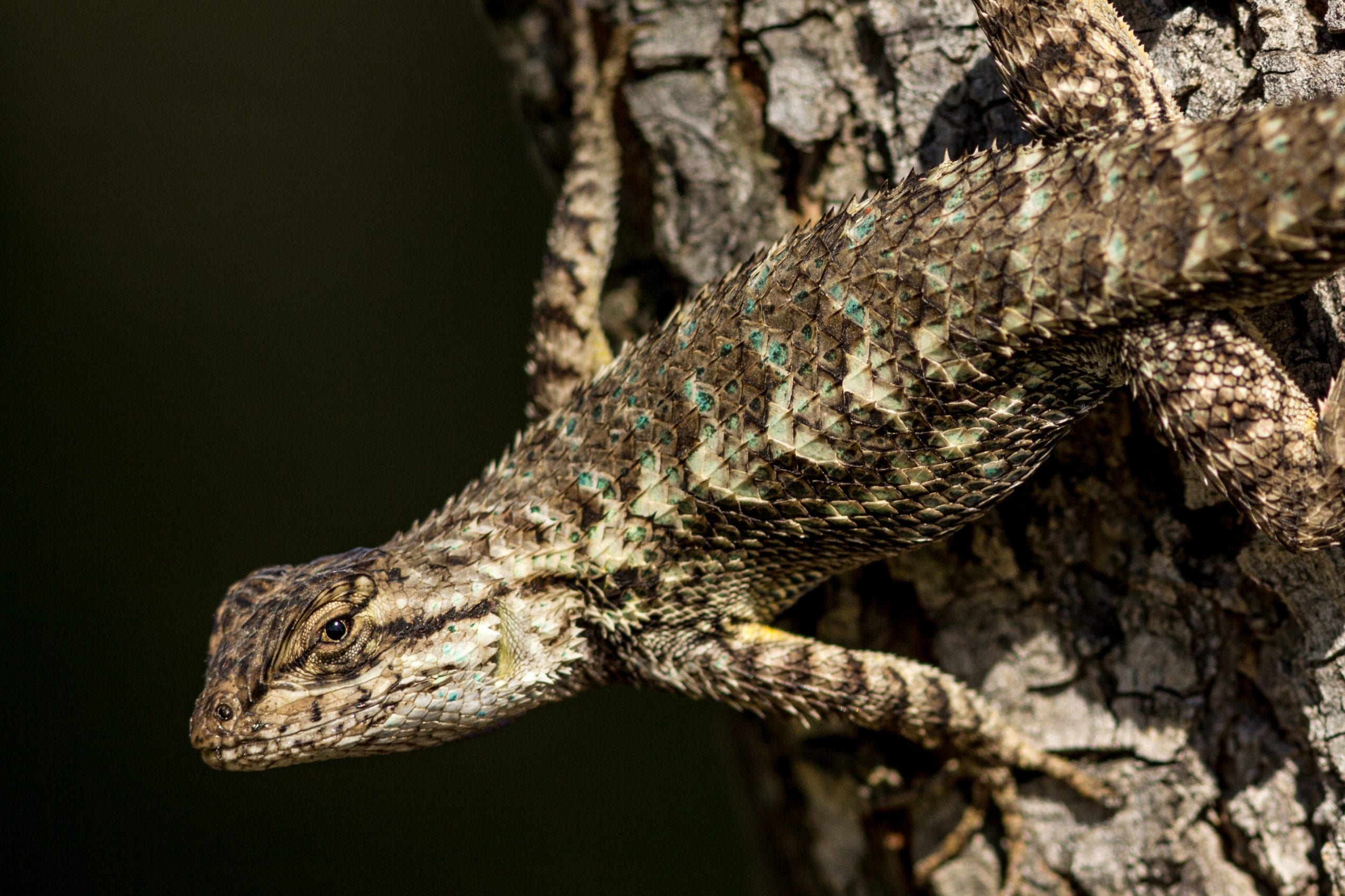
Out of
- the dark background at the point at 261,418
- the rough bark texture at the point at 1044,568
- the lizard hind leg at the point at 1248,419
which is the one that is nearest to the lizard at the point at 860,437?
the lizard hind leg at the point at 1248,419

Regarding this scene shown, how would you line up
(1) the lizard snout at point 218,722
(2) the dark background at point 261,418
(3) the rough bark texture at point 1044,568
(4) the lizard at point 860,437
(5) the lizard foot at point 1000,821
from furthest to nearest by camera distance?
(2) the dark background at point 261,418 → (5) the lizard foot at point 1000,821 → (1) the lizard snout at point 218,722 → (3) the rough bark texture at point 1044,568 → (4) the lizard at point 860,437

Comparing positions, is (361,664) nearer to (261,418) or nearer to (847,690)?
(847,690)

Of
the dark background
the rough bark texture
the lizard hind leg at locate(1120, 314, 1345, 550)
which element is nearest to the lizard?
the lizard hind leg at locate(1120, 314, 1345, 550)

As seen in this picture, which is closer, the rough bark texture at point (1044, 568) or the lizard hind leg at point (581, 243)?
the rough bark texture at point (1044, 568)

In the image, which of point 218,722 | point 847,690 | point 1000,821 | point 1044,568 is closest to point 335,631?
point 218,722

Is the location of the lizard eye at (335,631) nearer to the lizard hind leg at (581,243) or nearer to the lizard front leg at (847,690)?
the lizard front leg at (847,690)

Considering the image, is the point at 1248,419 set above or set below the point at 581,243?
below
